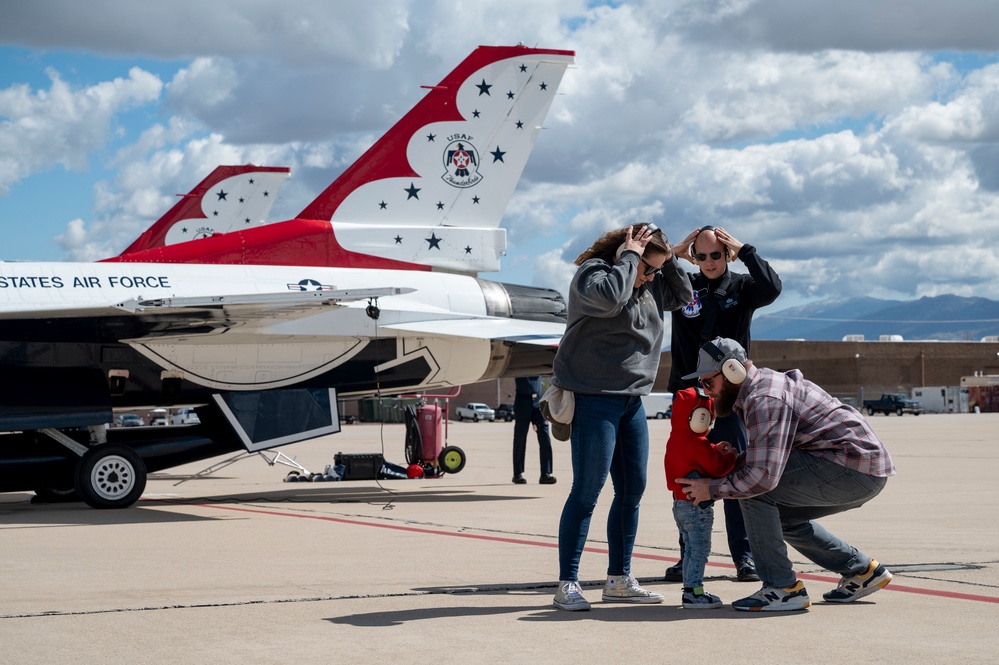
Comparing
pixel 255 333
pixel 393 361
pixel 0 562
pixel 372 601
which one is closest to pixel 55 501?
pixel 255 333

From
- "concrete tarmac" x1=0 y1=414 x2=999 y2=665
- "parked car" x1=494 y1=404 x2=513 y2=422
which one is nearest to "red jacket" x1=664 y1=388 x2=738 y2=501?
"concrete tarmac" x1=0 y1=414 x2=999 y2=665

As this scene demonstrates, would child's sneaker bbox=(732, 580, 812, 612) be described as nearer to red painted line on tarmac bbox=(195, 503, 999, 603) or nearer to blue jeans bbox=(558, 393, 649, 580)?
blue jeans bbox=(558, 393, 649, 580)

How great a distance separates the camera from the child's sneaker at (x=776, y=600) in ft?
19.1

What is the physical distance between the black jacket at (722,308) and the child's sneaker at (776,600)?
1.50m

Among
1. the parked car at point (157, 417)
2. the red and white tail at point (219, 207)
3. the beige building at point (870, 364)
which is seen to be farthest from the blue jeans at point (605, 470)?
the beige building at point (870, 364)

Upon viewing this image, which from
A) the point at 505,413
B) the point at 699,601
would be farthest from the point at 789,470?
the point at 505,413

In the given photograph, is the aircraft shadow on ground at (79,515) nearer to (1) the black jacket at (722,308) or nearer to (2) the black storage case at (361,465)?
(2) the black storage case at (361,465)

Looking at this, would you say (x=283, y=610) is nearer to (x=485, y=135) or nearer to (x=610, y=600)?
(x=610, y=600)

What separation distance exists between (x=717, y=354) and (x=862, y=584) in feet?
4.66

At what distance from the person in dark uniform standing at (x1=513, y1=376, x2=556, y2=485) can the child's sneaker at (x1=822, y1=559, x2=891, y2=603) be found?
10379 millimetres

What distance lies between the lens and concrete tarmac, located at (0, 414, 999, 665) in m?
4.91

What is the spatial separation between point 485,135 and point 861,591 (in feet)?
35.3

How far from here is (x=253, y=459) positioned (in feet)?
88.0

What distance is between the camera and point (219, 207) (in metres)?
26.2
